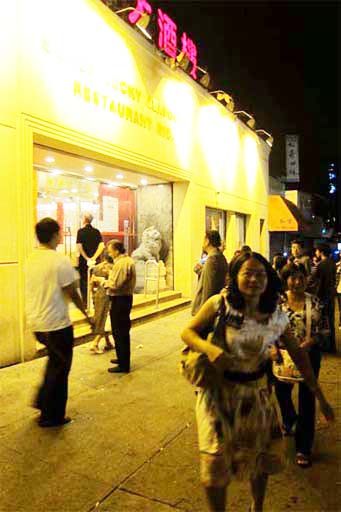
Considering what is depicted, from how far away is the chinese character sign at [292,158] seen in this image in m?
28.4

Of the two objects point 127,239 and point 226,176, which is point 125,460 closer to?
point 127,239

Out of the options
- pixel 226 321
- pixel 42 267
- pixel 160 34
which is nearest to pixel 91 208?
pixel 160 34

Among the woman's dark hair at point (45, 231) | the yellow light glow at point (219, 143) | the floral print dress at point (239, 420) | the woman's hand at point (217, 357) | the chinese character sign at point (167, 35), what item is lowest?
the floral print dress at point (239, 420)

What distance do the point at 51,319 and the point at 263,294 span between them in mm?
2361

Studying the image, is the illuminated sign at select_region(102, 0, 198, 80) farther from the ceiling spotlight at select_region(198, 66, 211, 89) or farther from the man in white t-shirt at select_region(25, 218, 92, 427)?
the man in white t-shirt at select_region(25, 218, 92, 427)

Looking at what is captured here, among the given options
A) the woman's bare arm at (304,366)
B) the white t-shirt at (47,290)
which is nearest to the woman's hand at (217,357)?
the woman's bare arm at (304,366)

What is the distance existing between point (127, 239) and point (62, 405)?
311 inches

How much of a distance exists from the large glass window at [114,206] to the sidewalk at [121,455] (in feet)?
16.1

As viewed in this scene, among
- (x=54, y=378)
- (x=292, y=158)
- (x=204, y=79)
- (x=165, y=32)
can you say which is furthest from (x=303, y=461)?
(x=292, y=158)

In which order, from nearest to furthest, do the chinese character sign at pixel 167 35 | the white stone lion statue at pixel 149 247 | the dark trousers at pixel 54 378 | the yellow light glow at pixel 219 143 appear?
the dark trousers at pixel 54 378 < the chinese character sign at pixel 167 35 < the white stone lion statue at pixel 149 247 < the yellow light glow at pixel 219 143

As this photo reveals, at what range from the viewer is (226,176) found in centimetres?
1470

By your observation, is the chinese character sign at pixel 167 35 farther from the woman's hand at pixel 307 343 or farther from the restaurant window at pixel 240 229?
the woman's hand at pixel 307 343

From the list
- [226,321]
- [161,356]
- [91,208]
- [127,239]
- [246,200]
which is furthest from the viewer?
[246,200]

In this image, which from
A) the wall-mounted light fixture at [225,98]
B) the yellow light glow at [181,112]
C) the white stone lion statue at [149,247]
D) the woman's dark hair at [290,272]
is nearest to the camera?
the woman's dark hair at [290,272]
